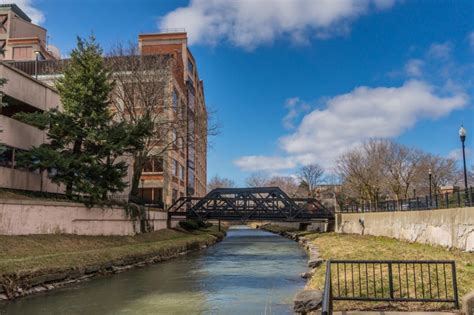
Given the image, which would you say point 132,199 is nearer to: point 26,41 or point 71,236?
point 71,236

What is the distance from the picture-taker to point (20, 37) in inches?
2547

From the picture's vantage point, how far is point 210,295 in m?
12.6

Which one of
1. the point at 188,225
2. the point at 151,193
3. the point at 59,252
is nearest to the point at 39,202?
the point at 59,252

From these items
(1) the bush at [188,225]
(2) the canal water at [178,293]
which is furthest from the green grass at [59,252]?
(1) the bush at [188,225]

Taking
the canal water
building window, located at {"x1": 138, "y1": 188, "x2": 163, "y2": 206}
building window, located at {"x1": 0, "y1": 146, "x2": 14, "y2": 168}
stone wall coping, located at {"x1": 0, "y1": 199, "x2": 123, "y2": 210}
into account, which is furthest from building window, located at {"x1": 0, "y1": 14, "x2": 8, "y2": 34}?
the canal water

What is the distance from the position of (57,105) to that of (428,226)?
2239 centimetres

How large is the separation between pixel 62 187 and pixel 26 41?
147 feet

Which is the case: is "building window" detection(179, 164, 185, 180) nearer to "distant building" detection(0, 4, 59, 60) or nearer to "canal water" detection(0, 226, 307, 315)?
"distant building" detection(0, 4, 59, 60)

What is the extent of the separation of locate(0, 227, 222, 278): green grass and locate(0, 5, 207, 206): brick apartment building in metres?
5.02

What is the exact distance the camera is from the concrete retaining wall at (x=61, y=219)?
17094mm

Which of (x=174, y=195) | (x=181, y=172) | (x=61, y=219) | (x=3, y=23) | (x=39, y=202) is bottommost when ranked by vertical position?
(x=61, y=219)

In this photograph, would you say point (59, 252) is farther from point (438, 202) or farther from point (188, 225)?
point (188, 225)

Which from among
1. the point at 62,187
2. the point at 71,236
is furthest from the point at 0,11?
the point at 71,236

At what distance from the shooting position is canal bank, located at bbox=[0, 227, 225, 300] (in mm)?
12250
